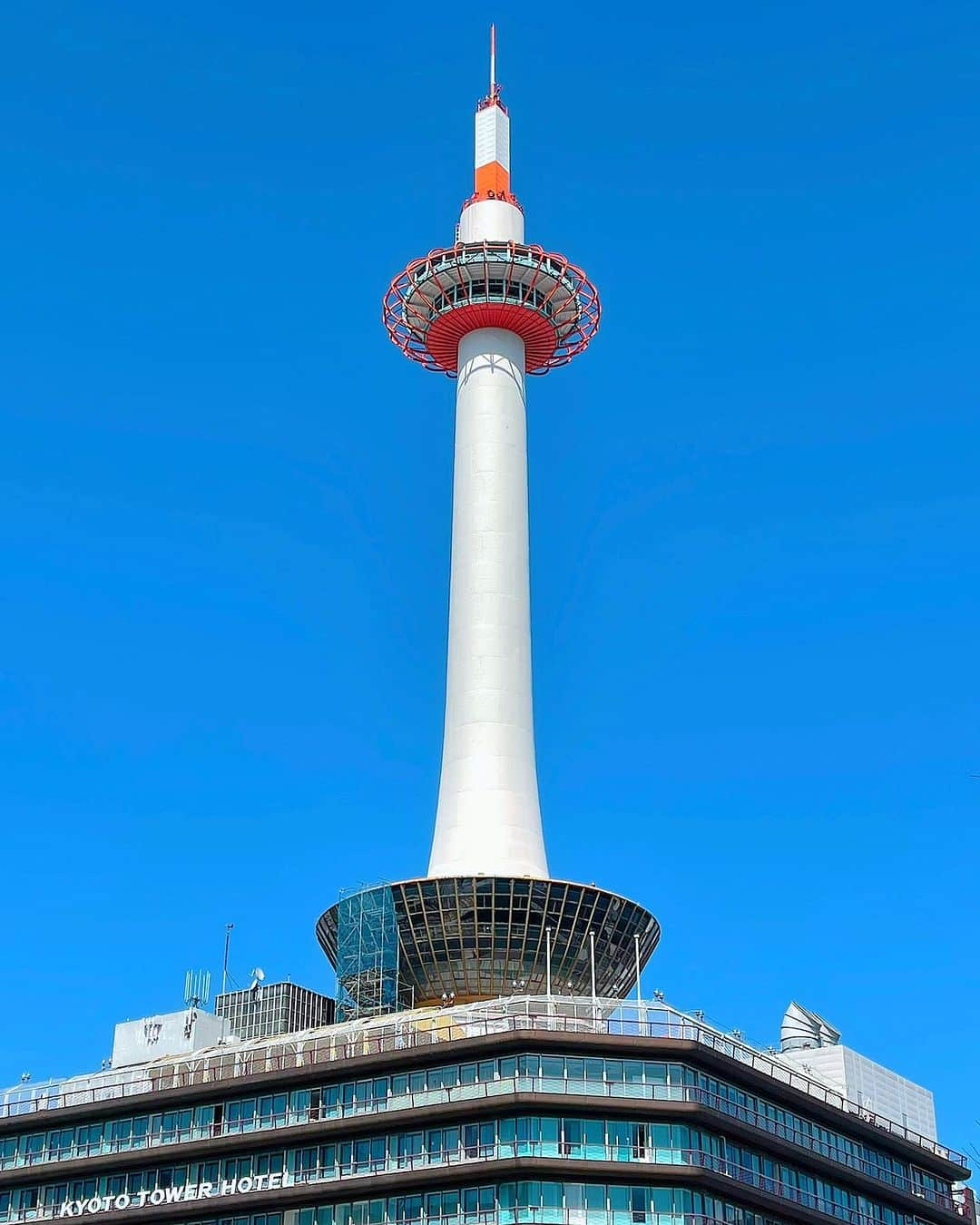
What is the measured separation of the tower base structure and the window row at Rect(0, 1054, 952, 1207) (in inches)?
436

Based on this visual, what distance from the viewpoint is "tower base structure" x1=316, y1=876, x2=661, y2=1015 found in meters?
114

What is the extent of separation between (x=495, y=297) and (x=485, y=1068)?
6396 centimetres

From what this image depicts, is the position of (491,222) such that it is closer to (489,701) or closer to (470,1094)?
(489,701)

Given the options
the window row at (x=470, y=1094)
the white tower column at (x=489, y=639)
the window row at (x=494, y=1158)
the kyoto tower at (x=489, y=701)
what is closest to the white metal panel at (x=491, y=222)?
the kyoto tower at (x=489, y=701)

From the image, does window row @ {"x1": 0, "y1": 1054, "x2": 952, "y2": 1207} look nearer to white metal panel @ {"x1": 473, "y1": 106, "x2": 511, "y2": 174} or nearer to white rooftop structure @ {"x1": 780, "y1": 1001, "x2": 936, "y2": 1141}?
white rooftop structure @ {"x1": 780, "y1": 1001, "x2": 936, "y2": 1141}

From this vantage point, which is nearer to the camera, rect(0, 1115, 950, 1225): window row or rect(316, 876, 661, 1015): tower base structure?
rect(0, 1115, 950, 1225): window row

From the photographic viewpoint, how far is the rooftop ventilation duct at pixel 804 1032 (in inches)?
4887

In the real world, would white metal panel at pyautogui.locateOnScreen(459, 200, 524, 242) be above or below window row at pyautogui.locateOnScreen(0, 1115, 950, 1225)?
above

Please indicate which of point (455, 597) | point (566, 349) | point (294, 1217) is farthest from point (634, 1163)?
point (566, 349)

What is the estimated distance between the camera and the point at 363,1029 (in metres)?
107

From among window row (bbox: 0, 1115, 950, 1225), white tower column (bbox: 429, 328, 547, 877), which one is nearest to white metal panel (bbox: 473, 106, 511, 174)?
white tower column (bbox: 429, 328, 547, 877)

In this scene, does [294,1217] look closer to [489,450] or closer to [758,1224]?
[758,1224]

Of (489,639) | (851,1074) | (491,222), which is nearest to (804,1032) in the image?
(851,1074)

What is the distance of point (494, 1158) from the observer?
93.9m
